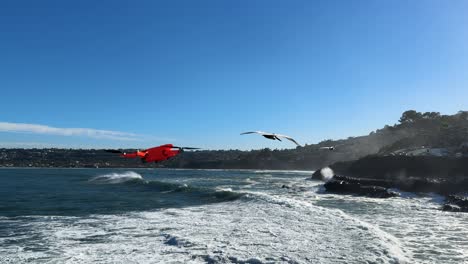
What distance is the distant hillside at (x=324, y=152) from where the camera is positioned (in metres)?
10.9

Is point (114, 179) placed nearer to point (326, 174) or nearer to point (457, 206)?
point (326, 174)

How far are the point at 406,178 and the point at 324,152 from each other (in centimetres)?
9041

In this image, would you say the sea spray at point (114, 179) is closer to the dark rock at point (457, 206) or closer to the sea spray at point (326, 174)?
the sea spray at point (326, 174)

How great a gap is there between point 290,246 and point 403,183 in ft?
108

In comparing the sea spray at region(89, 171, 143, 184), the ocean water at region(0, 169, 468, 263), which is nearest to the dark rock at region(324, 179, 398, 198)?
the ocean water at region(0, 169, 468, 263)

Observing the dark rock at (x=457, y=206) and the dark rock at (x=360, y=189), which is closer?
the dark rock at (x=457, y=206)

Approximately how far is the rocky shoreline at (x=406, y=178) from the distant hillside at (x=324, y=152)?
14.3ft

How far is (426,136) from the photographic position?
7456 centimetres

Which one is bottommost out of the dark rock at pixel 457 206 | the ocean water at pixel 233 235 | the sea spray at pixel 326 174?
the ocean water at pixel 233 235

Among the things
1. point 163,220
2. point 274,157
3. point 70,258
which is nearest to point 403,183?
point 163,220

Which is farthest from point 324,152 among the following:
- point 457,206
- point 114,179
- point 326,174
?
point 457,206

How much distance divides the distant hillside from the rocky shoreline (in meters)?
4.37

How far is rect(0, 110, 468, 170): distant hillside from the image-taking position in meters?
10.9

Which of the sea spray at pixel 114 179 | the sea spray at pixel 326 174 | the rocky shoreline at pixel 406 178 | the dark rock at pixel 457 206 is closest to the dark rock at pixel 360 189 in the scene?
the rocky shoreline at pixel 406 178
